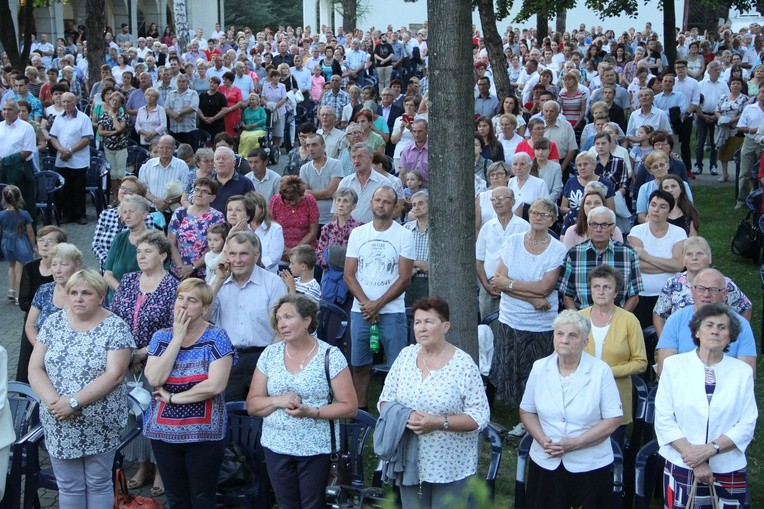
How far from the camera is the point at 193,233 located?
9.28m

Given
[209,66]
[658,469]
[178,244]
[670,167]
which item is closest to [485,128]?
[670,167]

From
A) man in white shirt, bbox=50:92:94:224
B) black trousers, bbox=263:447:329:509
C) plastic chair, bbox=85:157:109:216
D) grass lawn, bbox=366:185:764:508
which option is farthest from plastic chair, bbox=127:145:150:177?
black trousers, bbox=263:447:329:509

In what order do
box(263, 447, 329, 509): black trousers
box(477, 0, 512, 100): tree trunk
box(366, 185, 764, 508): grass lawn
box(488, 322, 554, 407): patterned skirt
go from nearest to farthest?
1. box(263, 447, 329, 509): black trousers
2. box(366, 185, 764, 508): grass lawn
3. box(488, 322, 554, 407): patterned skirt
4. box(477, 0, 512, 100): tree trunk

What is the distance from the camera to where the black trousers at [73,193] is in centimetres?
1556

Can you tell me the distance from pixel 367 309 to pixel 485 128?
5063 millimetres

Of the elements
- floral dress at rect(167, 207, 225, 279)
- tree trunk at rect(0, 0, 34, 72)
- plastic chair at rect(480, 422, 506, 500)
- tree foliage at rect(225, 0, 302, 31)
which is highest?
tree foliage at rect(225, 0, 302, 31)

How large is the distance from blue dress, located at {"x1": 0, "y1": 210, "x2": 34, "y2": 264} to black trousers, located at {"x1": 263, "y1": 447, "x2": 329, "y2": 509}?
21.7ft

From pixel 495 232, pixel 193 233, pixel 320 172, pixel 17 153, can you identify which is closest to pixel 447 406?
pixel 495 232

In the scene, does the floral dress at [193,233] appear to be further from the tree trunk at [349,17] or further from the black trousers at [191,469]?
the tree trunk at [349,17]

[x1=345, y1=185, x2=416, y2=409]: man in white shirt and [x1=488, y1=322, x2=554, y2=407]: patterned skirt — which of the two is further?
[x1=345, y1=185, x2=416, y2=409]: man in white shirt

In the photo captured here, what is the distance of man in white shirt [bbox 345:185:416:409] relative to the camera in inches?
321

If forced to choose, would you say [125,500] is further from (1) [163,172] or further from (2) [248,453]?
(1) [163,172]

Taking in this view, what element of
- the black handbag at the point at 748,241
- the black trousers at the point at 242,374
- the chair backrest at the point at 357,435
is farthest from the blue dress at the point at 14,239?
→ the black handbag at the point at 748,241

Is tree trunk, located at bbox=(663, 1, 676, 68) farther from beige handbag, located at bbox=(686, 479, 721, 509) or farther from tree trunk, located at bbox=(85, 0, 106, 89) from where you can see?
A: beige handbag, located at bbox=(686, 479, 721, 509)
